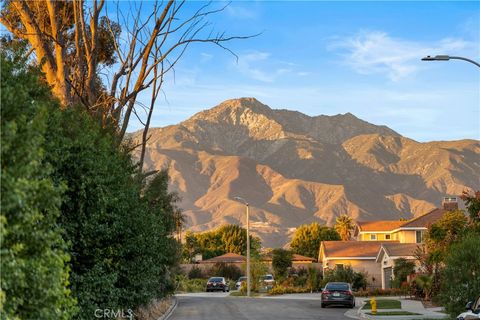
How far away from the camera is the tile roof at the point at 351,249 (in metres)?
82.4

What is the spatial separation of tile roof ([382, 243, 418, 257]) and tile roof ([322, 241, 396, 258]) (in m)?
5.93

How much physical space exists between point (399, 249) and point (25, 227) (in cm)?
6742

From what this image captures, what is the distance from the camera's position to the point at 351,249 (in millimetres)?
85312

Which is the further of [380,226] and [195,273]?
[380,226]

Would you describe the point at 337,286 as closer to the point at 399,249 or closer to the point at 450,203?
the point at 399,249

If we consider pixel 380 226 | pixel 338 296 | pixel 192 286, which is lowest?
pixel 192 286

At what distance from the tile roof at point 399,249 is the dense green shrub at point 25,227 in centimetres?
6355

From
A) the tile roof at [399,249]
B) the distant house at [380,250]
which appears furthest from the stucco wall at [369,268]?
the tile roof at [399,249]

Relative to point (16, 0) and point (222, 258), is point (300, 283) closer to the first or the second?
point (222, 258)

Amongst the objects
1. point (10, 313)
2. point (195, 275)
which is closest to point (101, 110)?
A: point (10, 313)

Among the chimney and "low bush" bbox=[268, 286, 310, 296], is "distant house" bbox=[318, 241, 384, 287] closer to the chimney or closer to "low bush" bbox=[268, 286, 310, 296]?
"low bush" bbox=[268, 286, 310, 296]

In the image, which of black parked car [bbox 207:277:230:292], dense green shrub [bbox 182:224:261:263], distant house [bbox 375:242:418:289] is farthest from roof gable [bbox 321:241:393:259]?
dense green shrub [bbox 182:224:261:263]

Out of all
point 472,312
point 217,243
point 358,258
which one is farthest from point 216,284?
point 217,243

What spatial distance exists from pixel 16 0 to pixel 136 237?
8.98 metres
